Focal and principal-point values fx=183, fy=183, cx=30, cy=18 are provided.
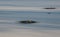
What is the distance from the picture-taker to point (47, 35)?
19.7ft

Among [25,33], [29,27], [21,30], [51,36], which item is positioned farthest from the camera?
[29,27]

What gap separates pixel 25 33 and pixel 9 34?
56 centimetres

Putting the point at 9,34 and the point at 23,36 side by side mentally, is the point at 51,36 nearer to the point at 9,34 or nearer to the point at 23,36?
the point at 23,36

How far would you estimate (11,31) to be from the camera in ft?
22.0

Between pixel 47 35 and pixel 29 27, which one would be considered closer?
pixel 47 35

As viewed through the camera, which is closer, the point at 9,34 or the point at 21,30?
the point at 9,34

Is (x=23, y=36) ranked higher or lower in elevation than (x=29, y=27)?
lower

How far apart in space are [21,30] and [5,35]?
3.01 ft

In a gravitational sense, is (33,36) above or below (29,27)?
below

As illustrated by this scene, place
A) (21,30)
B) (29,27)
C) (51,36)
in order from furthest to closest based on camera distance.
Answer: (29,27) < (21,30) < (51,36)

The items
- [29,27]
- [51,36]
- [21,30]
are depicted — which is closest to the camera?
[51,36]

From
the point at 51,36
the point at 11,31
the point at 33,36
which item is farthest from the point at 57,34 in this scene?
the point at 11,31

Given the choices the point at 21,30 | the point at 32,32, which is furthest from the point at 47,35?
the point at 21,30

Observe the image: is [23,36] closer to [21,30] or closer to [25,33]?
[25,33]
